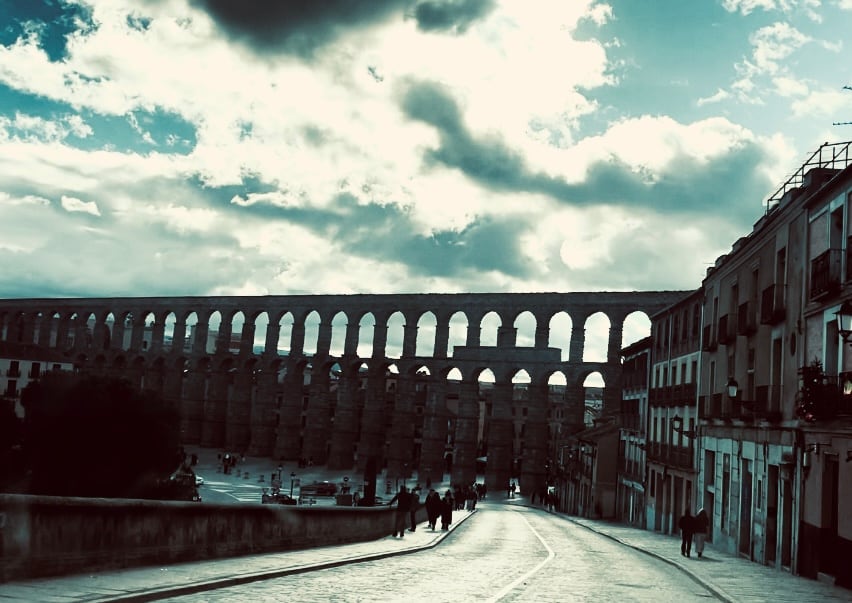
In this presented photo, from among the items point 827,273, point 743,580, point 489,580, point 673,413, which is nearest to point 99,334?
point 673,413

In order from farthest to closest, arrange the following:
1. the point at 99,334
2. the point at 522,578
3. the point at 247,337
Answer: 1. the point at 99,334
2. the point at 247,337
3. the point at 522,578

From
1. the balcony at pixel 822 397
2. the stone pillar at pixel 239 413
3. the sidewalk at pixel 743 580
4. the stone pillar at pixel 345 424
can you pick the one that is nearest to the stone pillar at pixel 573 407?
the stone pillar at pixel 345 424

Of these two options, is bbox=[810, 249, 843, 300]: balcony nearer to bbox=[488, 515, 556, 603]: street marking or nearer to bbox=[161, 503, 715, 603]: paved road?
bbox=[161, 503, 715, 603]: paved road

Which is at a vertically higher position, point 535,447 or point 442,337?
point 442,337

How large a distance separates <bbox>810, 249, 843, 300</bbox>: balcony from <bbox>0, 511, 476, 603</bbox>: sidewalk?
12.9 metres

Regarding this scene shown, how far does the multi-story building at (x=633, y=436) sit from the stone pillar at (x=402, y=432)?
3331 cm

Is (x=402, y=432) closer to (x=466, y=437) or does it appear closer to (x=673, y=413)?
(x=466, y=437)

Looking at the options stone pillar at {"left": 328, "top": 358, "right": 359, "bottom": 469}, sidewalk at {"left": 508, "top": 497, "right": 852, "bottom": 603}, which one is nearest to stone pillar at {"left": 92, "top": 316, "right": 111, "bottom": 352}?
stone pillar at {"left": 328, "top": 358, "right": 359, "bottom": 469}

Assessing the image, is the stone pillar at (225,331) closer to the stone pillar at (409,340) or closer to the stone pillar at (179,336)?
the stone pillar at (179,336)

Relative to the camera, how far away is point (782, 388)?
25.8 meters

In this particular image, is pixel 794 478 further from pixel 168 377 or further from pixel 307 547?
pixel 168 377

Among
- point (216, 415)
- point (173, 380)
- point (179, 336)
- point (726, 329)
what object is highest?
point (179, 336)

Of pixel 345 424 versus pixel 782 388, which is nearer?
pixel 782 388

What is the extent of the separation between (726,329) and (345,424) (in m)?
67.1
